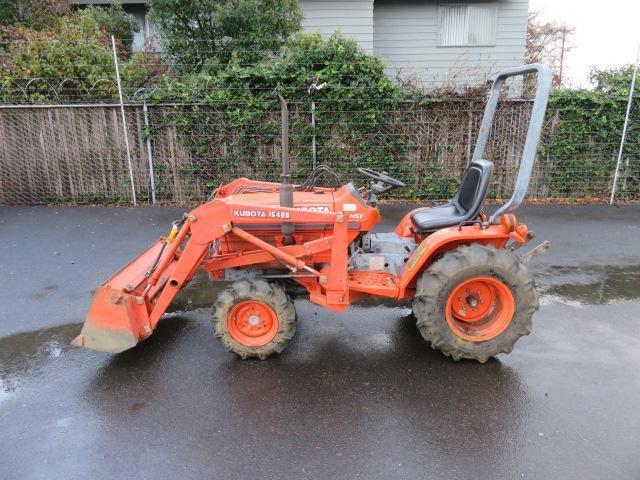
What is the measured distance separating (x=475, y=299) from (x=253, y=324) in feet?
5.88

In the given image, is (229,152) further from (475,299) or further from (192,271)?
(475,299)

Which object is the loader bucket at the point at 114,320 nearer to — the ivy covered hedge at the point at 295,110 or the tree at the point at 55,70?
the ivy covered hedge at the point at 295,110

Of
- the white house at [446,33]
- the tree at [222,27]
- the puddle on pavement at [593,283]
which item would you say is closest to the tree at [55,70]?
the tree at [222,27]

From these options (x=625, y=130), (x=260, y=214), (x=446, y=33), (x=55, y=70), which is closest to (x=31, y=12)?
(x=55, y=70)

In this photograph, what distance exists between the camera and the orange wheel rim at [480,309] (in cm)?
353

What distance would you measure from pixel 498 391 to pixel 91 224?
7008mm

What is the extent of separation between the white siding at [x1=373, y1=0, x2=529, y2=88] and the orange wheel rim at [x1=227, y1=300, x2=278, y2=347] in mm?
10305

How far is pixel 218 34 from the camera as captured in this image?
984cm

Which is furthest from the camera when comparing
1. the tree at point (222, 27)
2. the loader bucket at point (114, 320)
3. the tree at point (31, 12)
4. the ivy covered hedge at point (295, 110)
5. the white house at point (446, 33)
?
the white house at point (446, 33)

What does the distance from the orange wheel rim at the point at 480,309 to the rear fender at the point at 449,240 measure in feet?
1.04

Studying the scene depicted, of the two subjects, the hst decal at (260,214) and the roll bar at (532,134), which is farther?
the hst decal at (260,214)

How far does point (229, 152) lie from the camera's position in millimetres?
8555

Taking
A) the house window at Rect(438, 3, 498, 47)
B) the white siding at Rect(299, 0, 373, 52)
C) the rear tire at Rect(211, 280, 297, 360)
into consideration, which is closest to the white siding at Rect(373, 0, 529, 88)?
the house window at Rect(438, 3, 498, 47)

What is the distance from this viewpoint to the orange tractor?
339cm
